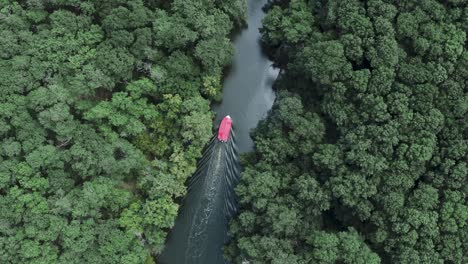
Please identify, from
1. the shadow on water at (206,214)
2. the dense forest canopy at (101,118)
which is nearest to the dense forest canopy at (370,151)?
the shadow on water at (206,214)

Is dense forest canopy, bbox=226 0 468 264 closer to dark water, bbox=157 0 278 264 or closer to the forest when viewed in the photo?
the forest

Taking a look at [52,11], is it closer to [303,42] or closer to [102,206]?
[102,206]

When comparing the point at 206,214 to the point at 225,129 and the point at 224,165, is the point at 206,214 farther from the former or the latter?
the point at 225,129

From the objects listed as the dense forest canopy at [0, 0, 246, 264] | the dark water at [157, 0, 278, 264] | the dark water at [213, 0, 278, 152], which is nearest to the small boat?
the dark water at [157, 0, 278, 264]

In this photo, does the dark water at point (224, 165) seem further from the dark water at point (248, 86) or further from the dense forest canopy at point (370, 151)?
the dense forest canopy at point (370, 151)

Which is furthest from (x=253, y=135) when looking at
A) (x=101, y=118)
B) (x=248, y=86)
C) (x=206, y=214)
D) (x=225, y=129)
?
(x=101, y=118)

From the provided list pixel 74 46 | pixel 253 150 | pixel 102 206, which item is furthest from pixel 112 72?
pixel 253 150

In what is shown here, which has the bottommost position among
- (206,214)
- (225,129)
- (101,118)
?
(206,214)
